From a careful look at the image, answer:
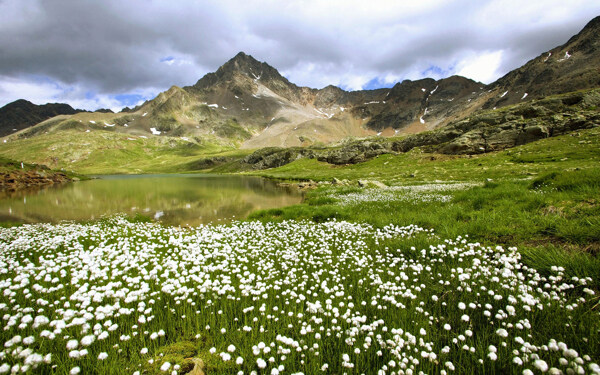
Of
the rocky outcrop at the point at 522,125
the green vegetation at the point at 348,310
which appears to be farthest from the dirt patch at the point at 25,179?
the rocky outcrop at the point at 522,125

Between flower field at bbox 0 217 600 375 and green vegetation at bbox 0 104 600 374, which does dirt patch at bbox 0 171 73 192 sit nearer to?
green vegetation at bbox 0 104 600 374

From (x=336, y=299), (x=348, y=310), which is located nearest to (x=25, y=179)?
(x=336, y=299)

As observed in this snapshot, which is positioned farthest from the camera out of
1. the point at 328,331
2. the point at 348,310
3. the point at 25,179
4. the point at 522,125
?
the point at 522,125

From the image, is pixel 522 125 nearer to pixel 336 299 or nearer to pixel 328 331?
pixel 336 299

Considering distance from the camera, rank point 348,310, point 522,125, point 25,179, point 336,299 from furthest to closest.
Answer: point 522,125 → point 25,179 → point 336,299 → point 348,310

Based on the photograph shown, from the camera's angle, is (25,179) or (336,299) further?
(25,179)

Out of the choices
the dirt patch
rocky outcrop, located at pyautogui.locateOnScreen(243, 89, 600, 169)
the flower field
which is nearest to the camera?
the flower field

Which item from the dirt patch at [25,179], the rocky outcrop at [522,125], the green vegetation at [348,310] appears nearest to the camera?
the green vegetation at [348,310]

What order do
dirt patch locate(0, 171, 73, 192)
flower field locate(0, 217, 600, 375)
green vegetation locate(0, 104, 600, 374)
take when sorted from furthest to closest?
dirt patch locate(0, 171, 73, 192) → green vegetation locate(0, 104, 600, 374) → flower field locate(0, 217, 600, 375)

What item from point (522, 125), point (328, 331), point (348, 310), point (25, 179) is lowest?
point (25, 179)

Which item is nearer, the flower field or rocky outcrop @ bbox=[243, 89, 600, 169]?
the flower field

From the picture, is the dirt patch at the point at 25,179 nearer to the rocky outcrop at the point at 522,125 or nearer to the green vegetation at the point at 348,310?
the green vegetation at the point at 348,310

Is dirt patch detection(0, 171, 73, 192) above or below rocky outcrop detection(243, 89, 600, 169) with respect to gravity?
below

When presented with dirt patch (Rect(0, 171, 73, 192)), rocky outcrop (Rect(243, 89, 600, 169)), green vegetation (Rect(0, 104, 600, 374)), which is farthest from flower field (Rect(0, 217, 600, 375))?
rocky outcrop (Rect(243, 89, 600, 169))
